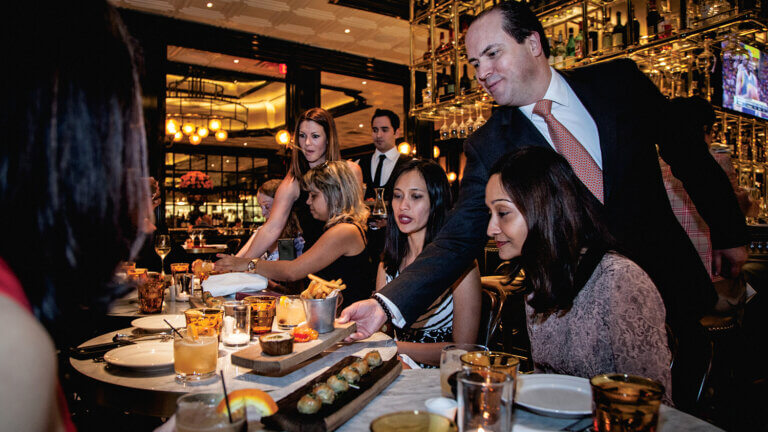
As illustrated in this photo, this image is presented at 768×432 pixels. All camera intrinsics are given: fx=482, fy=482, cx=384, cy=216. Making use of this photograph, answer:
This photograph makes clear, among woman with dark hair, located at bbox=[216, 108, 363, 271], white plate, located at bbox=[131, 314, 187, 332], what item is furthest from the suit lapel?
woman with dark hair, located at bbox=[216, 108, 363, 271]

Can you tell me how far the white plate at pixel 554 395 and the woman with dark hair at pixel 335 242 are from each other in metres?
1.90

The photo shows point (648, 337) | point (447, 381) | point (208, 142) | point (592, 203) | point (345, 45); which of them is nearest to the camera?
point (447, 381)

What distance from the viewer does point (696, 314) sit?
1669 mm

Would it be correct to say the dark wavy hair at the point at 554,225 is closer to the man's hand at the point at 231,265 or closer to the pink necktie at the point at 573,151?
the pink necktie at the point at 573,151

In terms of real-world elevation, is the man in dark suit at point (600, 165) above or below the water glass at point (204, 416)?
above

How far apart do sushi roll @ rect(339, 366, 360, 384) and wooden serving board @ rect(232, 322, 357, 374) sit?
188 millimetres

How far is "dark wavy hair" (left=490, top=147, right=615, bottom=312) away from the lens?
1488 millimetres

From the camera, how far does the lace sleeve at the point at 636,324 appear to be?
1.29 m

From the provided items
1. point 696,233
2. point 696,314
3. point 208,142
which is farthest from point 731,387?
point 208,142

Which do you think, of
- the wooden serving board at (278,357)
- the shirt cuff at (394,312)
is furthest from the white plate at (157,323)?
the shirt cuff at (394,312)

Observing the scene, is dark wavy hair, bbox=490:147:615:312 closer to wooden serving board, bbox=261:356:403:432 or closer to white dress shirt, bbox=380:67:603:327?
white dress shirt, bbox=380:67:603:327

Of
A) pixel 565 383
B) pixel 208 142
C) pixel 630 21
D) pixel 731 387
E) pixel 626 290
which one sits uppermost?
pixel 208 142

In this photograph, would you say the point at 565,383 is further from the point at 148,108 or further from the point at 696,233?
the point at 148,108

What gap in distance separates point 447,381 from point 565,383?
27cm
